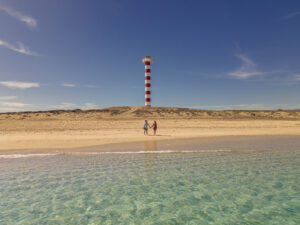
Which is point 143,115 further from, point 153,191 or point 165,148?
point 153,191

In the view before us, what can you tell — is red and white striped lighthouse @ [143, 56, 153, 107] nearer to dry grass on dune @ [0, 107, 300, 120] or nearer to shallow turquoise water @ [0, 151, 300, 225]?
dry grass on dune @ [0, 107, 300, 120]

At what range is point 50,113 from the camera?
43594 mm

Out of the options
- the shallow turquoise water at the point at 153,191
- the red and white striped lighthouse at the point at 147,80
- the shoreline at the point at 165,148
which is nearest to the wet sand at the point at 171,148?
the shoreline at the point at 165,148

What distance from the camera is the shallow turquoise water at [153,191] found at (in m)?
6.09

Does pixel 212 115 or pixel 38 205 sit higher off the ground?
pixel 212 115

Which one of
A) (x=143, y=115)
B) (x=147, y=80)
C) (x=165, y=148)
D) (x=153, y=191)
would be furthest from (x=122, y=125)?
(x=147, y=80)

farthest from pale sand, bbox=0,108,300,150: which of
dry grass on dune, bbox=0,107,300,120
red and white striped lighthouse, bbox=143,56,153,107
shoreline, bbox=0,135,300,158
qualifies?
red and white striped lighthouse, bbox=143,56,153,107

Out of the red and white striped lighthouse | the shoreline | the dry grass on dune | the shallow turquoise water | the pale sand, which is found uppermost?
the red and white striped lighthouse

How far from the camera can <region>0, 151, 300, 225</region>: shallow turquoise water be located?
6.09 meters

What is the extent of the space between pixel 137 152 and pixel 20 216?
966cm

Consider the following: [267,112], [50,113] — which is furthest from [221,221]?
[267,112]

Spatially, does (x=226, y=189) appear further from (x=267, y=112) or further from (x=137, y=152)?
(x=267, y=112)

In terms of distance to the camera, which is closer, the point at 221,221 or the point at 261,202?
the point at 221,221

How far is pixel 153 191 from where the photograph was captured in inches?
314
